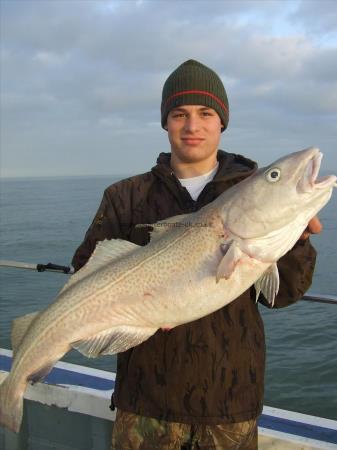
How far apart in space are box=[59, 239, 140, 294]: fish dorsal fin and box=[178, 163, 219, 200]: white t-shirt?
2.05 feet

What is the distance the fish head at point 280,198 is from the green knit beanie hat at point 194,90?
2.92 feet

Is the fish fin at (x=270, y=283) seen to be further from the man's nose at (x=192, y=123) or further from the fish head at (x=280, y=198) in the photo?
the man's nose at (x=192, y=123)

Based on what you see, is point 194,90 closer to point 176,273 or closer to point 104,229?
point 104,229

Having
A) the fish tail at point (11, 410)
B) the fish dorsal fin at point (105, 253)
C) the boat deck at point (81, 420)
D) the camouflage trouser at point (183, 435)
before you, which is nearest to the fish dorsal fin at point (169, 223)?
the fish dorsal fin at point (105, 253)

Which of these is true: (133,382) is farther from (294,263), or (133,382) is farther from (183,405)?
(294,263)

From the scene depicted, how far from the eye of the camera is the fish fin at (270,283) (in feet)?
9.09

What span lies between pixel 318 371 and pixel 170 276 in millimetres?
7096

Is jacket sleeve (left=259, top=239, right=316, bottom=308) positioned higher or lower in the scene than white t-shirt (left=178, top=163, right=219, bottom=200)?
lower

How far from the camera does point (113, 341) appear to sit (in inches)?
115

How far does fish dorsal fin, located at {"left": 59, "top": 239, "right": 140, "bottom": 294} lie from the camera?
3.05 metres

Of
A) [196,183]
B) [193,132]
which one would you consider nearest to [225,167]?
[196,183]

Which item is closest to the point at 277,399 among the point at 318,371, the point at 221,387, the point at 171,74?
the point at 318,371

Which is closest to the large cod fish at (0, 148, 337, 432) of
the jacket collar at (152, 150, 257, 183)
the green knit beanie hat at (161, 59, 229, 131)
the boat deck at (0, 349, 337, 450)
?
the jacket collar at (152, 150, 257, 183)

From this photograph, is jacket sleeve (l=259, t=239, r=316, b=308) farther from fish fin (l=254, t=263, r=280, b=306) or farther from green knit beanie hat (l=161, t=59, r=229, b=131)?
green knit beanie hat (l=161, t=59, r=229, b=131)
